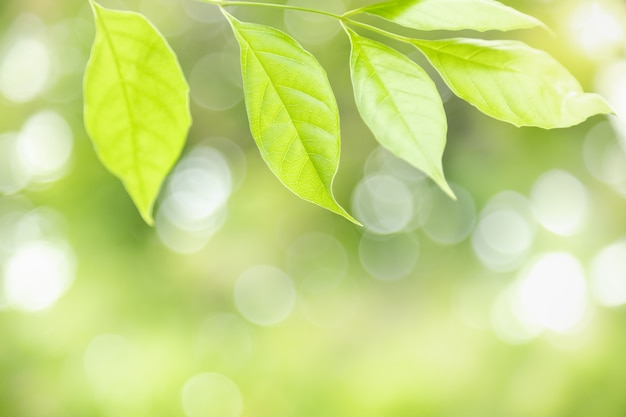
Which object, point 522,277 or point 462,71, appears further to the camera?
point 522,277

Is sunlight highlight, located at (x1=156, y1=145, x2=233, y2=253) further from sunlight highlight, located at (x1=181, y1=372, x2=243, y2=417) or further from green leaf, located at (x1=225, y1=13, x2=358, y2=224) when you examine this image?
green leaf, located at (x1=225, y1=13, x2=358, y2=224)

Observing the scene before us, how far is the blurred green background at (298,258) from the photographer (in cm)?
164

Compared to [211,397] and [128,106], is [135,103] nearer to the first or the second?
[128,106]

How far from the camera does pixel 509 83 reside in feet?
0.76

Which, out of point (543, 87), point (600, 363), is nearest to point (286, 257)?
point (600, 363)

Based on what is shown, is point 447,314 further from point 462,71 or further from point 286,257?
point 462,71

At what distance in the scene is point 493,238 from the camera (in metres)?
1.90

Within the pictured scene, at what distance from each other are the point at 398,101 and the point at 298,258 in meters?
1.75

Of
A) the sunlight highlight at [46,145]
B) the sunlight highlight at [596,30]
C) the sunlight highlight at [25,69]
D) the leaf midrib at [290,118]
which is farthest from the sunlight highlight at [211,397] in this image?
the leaf midrib at [290,118]

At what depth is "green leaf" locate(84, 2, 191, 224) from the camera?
0.61ft

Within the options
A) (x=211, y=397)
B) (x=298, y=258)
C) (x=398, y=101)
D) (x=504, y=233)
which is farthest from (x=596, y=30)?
(x=398, y=101)

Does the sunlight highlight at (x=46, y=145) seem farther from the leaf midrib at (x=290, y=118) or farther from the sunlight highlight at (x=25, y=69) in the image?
the leaf midrib at (x=290, y=118)

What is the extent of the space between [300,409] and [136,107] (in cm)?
156

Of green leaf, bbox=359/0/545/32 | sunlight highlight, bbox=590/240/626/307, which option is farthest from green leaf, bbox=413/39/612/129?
sunlight highlight, bbox=590/240/626/307
